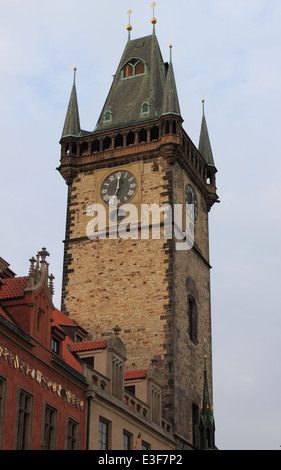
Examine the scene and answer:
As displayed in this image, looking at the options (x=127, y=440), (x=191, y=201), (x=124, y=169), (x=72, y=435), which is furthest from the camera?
(x=191, y=201)

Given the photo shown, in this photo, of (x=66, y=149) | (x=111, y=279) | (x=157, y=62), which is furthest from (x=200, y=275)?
(x=157, y=62)

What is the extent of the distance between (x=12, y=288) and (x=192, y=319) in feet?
61.2

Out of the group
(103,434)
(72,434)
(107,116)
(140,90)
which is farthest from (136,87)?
(72,434)

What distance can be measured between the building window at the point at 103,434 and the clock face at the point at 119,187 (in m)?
17.0

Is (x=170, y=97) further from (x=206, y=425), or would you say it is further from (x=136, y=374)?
(x=206, y=425)

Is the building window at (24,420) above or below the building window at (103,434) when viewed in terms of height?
below

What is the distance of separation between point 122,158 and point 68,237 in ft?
17.7

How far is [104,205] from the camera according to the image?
164 ft

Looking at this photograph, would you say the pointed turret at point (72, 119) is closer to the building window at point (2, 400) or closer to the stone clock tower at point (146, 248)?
the stone clock tower at point (146, 248)

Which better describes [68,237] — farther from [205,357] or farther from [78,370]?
[78,370]

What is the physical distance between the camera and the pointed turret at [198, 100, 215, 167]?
184ft

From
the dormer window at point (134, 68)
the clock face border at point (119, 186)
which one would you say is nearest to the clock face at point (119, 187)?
the clock face border at point (119, 186)

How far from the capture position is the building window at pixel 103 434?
113 ft

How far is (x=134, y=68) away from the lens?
187 ft
